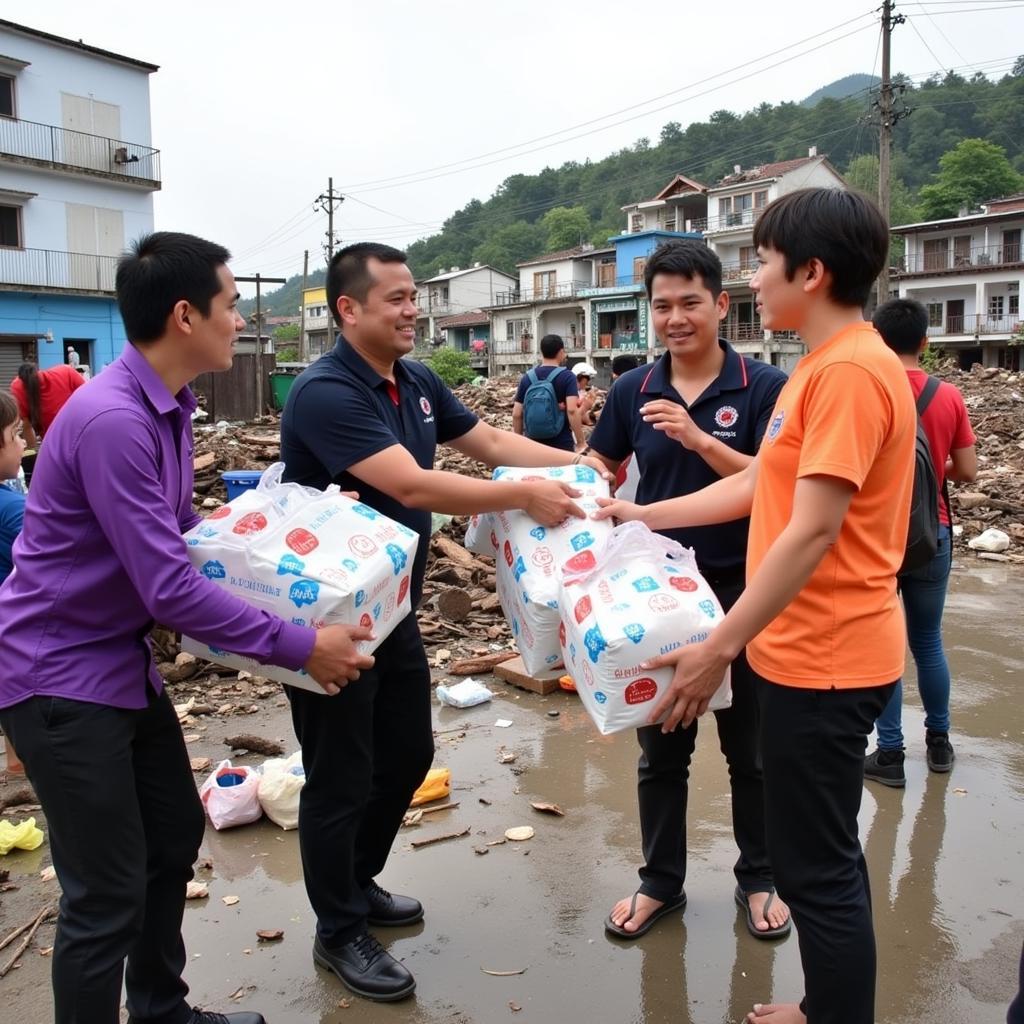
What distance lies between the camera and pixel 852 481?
1.82 m

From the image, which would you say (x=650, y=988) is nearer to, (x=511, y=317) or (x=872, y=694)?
(x=872, y=694)

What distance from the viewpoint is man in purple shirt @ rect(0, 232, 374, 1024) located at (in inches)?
77.2

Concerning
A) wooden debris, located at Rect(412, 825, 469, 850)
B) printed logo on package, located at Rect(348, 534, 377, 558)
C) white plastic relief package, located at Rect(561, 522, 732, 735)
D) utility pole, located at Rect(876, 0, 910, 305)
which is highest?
utility pole, located at Rect(876, 0, 910, 305)

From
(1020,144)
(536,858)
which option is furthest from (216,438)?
(1020,144)

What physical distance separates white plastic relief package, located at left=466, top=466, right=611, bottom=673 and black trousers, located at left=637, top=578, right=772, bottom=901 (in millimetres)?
501

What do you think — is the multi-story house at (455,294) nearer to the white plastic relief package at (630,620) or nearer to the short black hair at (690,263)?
the short black hair at (690,263)

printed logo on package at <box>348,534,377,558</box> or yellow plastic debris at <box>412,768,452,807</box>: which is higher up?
printed logo on package at <box>348,534,377,558</box>

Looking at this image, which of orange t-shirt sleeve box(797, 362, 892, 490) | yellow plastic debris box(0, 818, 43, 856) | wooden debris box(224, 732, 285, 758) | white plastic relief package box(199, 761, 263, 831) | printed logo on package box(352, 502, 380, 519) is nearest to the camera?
orange t-shirt sleeve box(797, 362, 892, 490)

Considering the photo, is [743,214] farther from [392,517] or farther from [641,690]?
[641,690]

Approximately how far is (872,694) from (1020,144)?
7143 centimetres

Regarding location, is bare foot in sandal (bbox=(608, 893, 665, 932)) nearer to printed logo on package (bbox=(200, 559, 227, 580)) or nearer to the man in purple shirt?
the man in purple shirt

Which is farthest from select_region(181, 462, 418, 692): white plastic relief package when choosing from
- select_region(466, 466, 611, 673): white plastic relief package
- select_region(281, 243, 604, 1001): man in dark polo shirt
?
select_region(466, 466, 611, 673): white plastic relief package

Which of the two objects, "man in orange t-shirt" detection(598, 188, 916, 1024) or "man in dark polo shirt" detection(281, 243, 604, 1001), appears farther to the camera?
"man in dark polo shirt" detection(281, 243, 604, 1001)

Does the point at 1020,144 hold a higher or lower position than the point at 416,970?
higher
